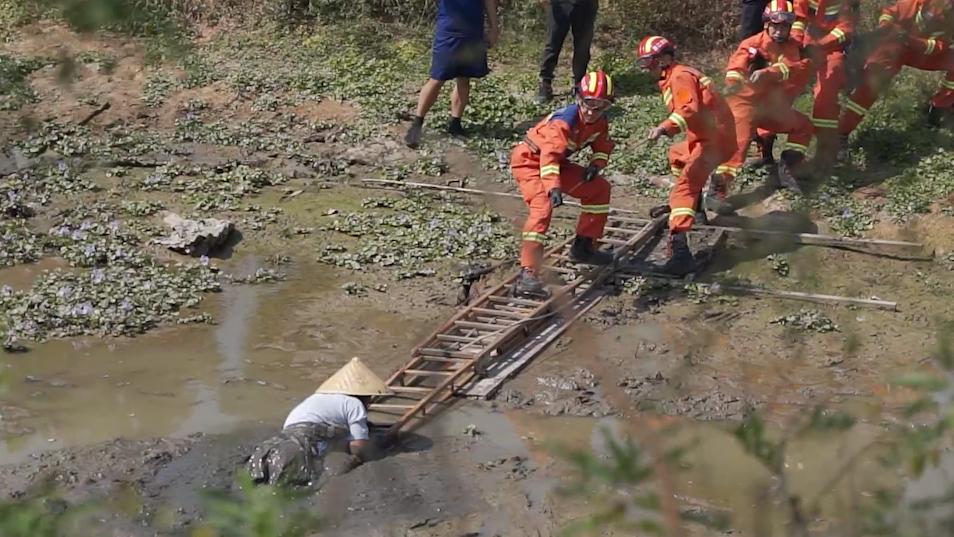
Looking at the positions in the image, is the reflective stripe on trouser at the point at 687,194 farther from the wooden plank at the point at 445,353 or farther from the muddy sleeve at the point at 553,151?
the wooden plank at the point at 445,353

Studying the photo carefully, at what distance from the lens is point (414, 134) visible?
1155 centimetres

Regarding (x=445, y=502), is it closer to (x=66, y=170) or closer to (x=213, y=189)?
(x=213, y=189)

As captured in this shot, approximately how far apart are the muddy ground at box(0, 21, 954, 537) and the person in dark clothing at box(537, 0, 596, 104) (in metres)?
2.00

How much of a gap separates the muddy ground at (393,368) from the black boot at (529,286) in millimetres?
461

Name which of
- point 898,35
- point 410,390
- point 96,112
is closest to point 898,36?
point 898,35

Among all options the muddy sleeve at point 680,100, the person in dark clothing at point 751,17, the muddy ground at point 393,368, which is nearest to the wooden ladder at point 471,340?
the muddy ground at point 393,368

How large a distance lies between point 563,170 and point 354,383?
9.06ft

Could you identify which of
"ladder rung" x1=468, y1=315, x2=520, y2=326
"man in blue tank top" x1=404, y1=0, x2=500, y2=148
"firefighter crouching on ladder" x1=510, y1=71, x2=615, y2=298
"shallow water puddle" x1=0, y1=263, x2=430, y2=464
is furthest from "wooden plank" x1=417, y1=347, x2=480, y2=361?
"man in blue tank top" x1=404, y1=0, x2=500, y2=148

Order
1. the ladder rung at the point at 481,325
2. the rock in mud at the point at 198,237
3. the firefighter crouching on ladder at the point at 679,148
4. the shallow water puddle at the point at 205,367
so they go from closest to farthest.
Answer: the shallow water puddle at the point at 205,367
the ladder rung at the point at 481,325
the firefighter crouching on ladder at the point at 679,148
the rock in mud at the point at 198,237

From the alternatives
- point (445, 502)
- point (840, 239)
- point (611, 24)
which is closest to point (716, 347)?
point (840, 239)

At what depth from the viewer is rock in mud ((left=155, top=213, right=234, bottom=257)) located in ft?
32.3

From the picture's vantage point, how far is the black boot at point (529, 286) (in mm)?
8789

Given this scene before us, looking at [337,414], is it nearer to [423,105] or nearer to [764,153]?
[423,105]

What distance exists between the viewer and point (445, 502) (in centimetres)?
650
